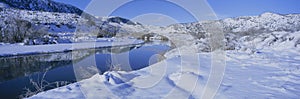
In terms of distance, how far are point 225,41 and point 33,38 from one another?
18.1 meters

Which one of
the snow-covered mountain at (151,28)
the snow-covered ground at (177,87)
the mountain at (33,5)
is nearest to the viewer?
the snow-covered ground at (177,87)

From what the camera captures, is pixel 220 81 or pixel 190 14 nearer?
pixel 220 81

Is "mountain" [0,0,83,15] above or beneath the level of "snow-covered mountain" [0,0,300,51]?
above

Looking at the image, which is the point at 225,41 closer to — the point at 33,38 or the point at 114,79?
the point at 114,79

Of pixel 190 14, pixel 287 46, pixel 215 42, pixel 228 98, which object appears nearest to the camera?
pixel 228 98

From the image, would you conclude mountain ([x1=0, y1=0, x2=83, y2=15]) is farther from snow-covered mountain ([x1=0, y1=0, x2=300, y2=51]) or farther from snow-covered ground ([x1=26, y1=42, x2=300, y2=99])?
snow-covered ground ([x1=26, y1=42, x2=300, y2=99])

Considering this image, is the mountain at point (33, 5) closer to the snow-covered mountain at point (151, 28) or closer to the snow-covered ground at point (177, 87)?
the snow-covered mountain at point (151, 28)

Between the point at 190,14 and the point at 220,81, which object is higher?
the point at 190,14

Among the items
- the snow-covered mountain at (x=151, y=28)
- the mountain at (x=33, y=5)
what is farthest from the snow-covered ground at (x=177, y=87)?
the mountain at (x=33, y=5)

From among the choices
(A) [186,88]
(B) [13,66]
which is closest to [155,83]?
(A) [186,88]

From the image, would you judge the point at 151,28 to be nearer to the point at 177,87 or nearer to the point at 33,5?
the point at 33,5

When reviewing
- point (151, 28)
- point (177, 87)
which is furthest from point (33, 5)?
point (177, 87)

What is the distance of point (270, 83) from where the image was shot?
466cm

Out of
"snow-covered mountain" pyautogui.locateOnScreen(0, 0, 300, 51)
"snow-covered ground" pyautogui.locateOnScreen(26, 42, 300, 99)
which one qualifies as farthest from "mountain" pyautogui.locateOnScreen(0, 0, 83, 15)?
"snow-covered ground" pyautogui.locateOnScreen(26, 42, 300, 99)
